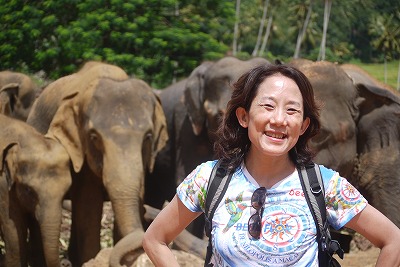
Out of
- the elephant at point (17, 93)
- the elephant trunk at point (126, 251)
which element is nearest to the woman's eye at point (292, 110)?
the elephant trunk at point (126, 251)

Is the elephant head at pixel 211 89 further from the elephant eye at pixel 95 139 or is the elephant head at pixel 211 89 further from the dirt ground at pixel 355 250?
the dirt ground at pixel 355 250

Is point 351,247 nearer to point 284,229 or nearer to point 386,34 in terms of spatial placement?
point 386,34

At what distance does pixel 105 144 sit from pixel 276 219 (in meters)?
5.55

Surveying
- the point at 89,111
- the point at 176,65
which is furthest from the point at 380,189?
the point at 176,65

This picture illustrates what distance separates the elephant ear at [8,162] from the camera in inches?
341

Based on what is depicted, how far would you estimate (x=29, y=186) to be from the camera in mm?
8609

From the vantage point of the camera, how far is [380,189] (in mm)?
8648

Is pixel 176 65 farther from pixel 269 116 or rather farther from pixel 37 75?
pixel 269 116

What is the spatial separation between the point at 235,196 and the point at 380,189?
565cm

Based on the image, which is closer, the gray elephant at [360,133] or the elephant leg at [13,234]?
the gray elephant at [360,133]

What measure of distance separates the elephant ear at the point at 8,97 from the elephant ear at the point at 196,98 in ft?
10.1

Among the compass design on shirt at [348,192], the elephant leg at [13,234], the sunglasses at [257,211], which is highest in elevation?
the compass design on shirt at [348,192]

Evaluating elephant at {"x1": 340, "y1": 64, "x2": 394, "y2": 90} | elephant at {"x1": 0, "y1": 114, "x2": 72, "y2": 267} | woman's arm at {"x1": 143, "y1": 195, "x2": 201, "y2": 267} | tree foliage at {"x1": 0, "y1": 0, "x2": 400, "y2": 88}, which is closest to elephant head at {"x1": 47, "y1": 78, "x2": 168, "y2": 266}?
elephant at {"x1": 0, "y1": 114, "x2": 72, "y2": 267}

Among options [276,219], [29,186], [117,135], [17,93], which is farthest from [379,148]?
Answer: [17,93]
